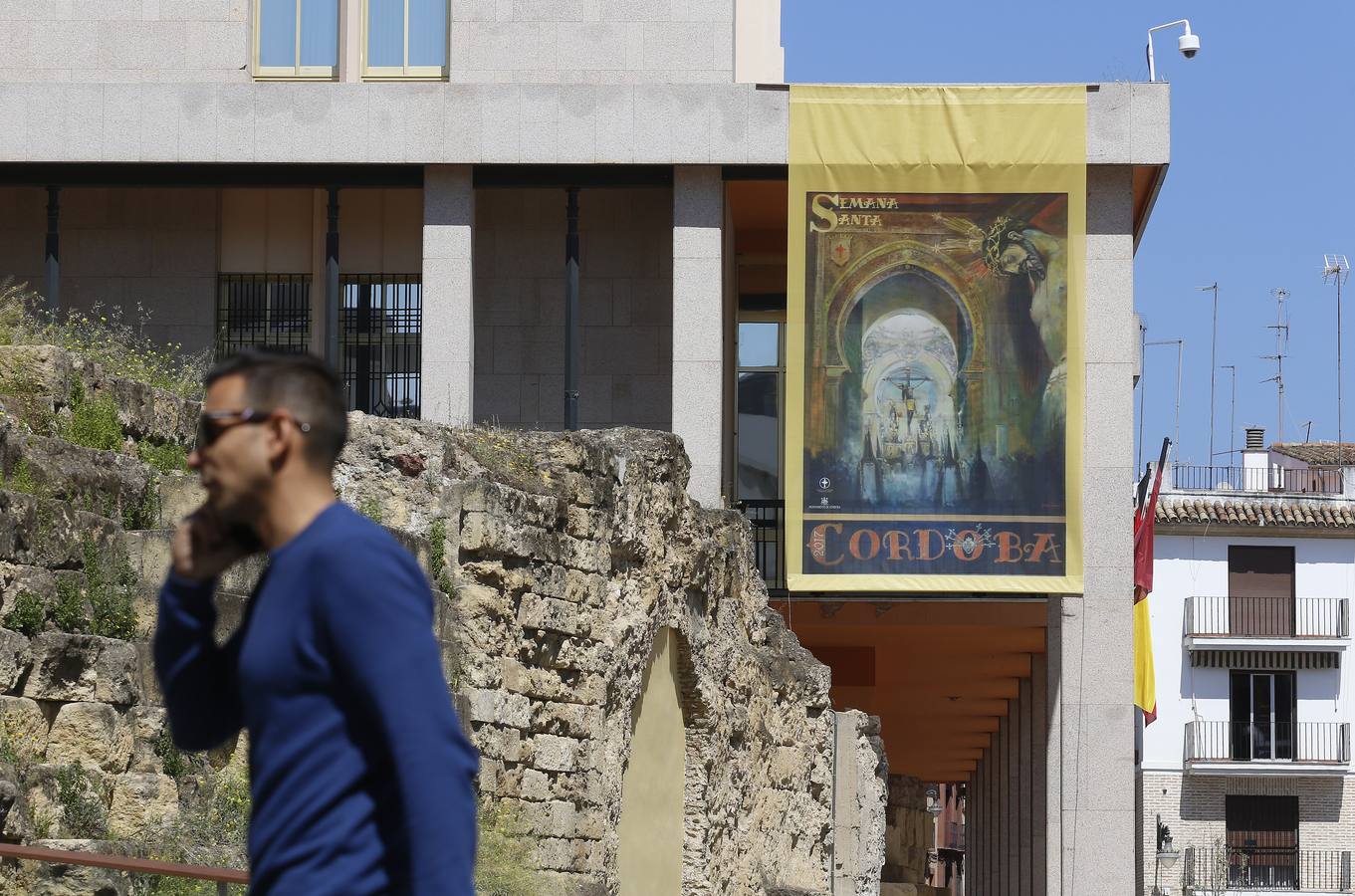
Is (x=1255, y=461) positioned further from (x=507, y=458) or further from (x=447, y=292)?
(x=507, y=458)

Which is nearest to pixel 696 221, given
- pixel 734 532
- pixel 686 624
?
pixel 734 532

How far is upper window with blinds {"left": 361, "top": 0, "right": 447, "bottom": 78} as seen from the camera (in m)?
25.2

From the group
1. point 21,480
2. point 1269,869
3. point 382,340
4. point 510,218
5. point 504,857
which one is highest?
point 510,218

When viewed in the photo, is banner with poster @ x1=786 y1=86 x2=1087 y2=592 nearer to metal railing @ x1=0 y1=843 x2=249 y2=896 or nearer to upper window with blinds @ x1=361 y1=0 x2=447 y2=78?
upper window with blinds @ x1=361 y1=0 x2=447 y2=78

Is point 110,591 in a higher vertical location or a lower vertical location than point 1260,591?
A: lower

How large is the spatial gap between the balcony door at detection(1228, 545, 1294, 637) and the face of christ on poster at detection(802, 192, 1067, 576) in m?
20.6

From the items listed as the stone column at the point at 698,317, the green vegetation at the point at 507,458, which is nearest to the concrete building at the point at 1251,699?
the stone column at the point at 698,317

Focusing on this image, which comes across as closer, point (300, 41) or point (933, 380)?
point (933, 380)

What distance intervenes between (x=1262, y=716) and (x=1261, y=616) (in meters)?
2.08

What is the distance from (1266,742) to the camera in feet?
140

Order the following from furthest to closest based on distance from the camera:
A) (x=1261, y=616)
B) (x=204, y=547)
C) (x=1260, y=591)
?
(x=1260, y=591) → (x=1261, y=616) → (x=204, y=547)

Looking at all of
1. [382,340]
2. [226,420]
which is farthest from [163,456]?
[382,340]

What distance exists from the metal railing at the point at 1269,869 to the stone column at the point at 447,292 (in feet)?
77.4

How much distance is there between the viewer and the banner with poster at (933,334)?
2425 cm
